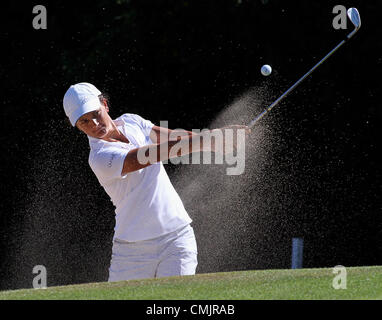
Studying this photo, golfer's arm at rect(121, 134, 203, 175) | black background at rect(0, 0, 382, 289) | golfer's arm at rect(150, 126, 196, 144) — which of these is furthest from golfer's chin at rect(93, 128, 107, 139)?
black background at rect(0, 0, 382, 289)

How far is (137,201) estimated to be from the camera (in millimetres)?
4250

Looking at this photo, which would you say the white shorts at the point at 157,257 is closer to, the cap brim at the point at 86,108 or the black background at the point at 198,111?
the cap brim at the point at 86,108

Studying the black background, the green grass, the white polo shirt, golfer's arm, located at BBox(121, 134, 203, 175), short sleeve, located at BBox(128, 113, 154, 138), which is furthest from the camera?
the black background

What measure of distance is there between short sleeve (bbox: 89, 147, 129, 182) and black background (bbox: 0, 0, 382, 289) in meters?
3.92

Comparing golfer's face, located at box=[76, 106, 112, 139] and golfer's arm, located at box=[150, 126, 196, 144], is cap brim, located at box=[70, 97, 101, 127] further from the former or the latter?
golfer's arm, located at box=[150, 126, 196, 144]

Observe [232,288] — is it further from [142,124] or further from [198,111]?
[198,111]

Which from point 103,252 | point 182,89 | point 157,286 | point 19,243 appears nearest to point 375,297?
point 157,286

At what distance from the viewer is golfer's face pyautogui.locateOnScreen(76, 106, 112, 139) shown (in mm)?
4246

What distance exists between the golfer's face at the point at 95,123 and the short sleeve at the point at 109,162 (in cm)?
11

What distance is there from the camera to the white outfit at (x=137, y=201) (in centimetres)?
419

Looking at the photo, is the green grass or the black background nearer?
the green grass

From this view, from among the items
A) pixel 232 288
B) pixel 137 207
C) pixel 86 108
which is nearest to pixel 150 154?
pixel 137 207

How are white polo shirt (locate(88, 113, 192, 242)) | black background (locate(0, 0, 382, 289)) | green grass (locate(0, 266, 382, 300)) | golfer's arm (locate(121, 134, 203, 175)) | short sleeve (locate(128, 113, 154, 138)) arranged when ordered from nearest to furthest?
green grass (locate(0, 266, 382, 300))
golfer's arm (locate(121, 134, 203, 175))
white polo shirt (locate(88, 113, 192, 242))
short sleeve (locate(128, 113, 154, 138))
black background (locate(0, 0, 382, 289))

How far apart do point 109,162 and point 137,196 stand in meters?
0.27
